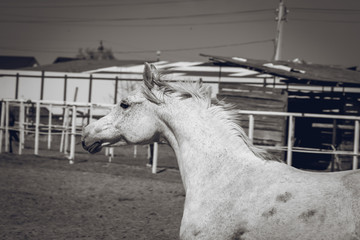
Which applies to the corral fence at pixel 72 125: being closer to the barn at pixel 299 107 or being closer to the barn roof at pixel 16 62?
the barn at pixel 299 107

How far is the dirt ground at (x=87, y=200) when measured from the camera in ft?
17.5

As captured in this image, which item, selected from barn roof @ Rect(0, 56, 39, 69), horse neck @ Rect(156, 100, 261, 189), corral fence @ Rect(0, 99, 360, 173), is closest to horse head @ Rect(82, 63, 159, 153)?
horse neck @ Rect(156, 100, 261, 189)

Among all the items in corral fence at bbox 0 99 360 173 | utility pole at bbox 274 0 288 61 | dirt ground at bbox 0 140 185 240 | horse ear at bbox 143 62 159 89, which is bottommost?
dirt ground at bbox 0 140 185 240

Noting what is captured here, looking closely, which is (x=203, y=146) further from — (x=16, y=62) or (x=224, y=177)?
(x=16, y=62)

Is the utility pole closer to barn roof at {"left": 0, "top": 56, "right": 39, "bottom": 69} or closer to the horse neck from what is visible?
the horse neck

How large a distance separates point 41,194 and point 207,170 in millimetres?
5529

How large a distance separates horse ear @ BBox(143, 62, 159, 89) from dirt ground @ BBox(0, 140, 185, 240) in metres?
2.57

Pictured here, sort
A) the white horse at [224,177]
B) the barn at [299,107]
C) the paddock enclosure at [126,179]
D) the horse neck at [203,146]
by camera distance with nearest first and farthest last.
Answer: the white horse at [224,177] < the horse neck at [203,146] < the paddock enclosure at [126,179] < the barn at [299,107]

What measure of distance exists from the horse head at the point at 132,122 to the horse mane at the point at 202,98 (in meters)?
0.06

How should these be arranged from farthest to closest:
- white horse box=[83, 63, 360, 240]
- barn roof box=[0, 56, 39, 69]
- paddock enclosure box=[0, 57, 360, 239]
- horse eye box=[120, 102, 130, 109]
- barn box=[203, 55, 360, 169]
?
barn roof box=[0, 56, 39, 69]
barn box=[203, 55, 360, 169]
paddock enclosure box=[0, 57, 360, 239]
horse eye box=[120, 102, 130, 109]
white horse box=[83, 63, 360, 240]

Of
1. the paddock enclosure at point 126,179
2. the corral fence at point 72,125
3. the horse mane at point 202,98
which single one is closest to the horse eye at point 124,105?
the horse mane at point 202,98

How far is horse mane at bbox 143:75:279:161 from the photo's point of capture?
2953 mm

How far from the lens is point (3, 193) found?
24.1 ft

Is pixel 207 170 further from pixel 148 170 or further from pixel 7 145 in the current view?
pixel 7 145
